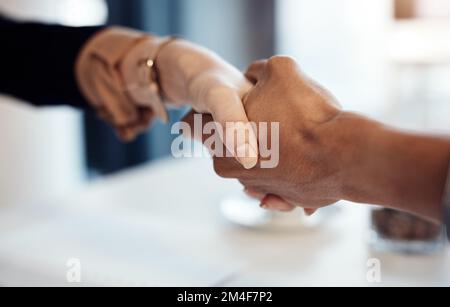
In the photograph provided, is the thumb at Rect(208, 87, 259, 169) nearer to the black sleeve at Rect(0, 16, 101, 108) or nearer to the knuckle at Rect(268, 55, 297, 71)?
the knuckle at Rect(268, 55, 297, 71)

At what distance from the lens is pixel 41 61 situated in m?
0.76

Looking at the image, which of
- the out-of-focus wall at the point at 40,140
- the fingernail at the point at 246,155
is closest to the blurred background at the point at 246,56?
the out-of-focus wall at the point at 40,140

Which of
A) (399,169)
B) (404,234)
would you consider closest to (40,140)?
(404,234)

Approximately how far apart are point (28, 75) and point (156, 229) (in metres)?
0.30

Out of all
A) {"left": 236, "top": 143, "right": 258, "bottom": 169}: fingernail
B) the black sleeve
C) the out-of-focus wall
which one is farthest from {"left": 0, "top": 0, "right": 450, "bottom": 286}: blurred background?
{"left": 236, "top": 143, "right": 258, "bottom": 169}: fingernail

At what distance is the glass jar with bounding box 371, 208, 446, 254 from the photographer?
584 mm

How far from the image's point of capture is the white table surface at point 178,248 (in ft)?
1.78

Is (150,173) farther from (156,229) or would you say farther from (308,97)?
(308,97)

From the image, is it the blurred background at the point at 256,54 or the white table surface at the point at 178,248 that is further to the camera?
the blurred background at the point at 256,54

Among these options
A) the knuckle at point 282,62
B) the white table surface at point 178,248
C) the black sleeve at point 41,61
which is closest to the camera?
the knuckle at point 282,62

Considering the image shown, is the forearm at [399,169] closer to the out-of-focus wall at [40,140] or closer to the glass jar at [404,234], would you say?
the glass jar at [404,234]

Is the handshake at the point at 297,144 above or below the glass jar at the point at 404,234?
above

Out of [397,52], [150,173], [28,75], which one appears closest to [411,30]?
[397,52]

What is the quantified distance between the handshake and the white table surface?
15 cm
